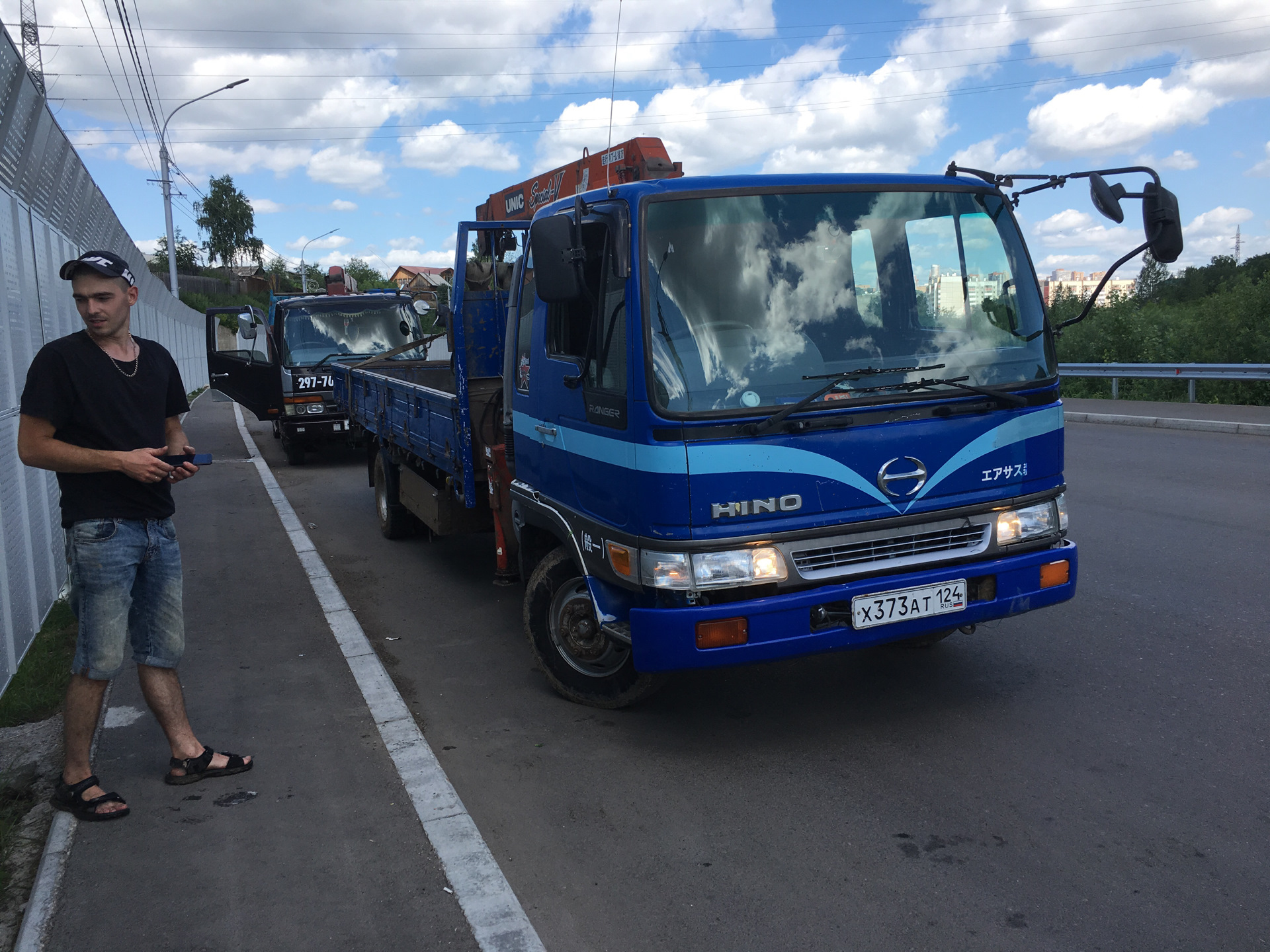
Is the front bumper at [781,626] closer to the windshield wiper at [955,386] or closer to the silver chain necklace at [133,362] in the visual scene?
the windshield wiper at [955,386]

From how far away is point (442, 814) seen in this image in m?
3.72

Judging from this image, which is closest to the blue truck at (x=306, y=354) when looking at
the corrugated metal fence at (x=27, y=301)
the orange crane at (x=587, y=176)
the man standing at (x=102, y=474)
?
the corrugated metal fence at (x=27, y=301)

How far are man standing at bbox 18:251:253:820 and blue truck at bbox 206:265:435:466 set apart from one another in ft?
32.9

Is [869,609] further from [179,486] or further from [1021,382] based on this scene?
[179,486]

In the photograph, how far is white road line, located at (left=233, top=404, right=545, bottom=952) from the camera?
9.83ft

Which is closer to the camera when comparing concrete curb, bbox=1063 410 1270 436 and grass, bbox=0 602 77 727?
grass, bbox=0 602 77 727

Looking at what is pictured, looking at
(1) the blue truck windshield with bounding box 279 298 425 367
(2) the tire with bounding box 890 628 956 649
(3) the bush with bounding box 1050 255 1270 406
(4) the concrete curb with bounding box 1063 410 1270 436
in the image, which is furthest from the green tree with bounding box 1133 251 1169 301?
(2) the tire with bounding box 890 628 956 649

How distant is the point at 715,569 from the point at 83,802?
2.42 metres

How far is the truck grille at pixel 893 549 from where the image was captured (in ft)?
13.0

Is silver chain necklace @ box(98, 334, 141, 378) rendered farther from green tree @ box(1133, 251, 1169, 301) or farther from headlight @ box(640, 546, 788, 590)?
green tree @ box(1133, 251, 1169, 301)

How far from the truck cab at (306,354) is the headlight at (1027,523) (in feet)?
35.3

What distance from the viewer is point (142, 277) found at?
645 inches

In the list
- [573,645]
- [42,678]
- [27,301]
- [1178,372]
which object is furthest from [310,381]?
[1178,372]

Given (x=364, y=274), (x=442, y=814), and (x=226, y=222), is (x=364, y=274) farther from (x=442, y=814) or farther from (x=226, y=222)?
(x=442, y=814)
